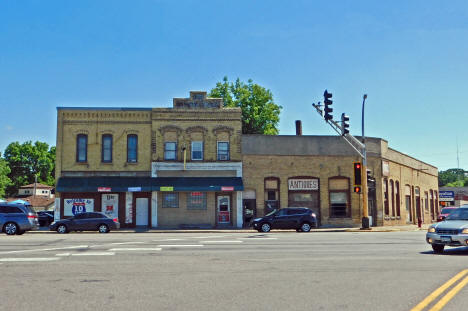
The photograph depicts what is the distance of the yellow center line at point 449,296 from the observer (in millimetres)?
6996

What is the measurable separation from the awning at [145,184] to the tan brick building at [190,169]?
0.07 meters

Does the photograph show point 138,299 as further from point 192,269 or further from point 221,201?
point 221,201

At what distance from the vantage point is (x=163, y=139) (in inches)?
1382

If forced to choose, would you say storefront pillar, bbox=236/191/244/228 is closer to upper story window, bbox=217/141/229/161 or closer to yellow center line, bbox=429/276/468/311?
upper story window, bbox=217/141/229/161

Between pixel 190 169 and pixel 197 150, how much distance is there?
1553mm

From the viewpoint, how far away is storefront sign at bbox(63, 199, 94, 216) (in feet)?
113

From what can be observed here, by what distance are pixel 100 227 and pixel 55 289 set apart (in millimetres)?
19795

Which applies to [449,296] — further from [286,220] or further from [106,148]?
[106,148]

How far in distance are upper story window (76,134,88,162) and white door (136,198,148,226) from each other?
5109mm

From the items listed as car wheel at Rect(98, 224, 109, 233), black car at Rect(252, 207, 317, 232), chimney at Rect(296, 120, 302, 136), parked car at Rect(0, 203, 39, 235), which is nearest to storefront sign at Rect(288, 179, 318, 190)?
black car at Rect(252, 207, 317, 232)

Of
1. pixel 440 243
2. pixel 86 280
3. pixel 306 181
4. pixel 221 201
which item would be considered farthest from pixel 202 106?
pixel 86 280

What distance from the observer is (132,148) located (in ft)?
115

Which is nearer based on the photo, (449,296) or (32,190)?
(449,296)

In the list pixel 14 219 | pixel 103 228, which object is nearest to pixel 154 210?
pixel 103 228
